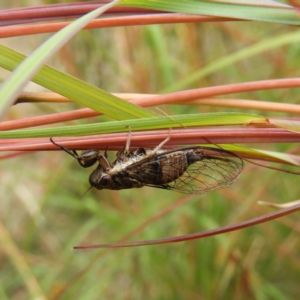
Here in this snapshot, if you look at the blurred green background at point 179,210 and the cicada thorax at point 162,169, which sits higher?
the cicada thorax at point 162,169

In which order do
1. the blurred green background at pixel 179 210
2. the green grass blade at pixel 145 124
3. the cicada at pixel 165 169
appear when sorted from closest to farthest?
the green grass blade at pixel 145 124 < the cicada at pixel 165 169 < the blurred green background at pixel 179 210

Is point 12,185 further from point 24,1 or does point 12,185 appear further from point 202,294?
point 202,294

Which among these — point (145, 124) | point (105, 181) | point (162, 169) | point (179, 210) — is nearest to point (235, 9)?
point (145, 124)

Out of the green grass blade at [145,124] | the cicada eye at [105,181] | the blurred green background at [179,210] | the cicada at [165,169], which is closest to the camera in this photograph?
the green grass blade at [145,124]

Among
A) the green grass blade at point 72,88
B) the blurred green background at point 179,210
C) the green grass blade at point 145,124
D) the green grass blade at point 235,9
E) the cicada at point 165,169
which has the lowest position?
the blurred green background at point 179,210

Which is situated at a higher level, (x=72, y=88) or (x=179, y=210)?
(x=72, y=88)

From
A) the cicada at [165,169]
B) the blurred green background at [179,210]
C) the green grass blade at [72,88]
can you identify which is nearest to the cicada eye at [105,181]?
the cicada at [165,169]

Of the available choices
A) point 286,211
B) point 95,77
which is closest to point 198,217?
point 95,77

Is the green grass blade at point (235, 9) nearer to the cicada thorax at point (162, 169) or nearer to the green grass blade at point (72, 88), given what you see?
the green grass blade at point (72, 88)

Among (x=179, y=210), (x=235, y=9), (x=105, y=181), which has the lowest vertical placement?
(x=179, y=210)

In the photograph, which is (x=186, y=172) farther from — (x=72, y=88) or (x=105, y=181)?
(x=72, y=88)
